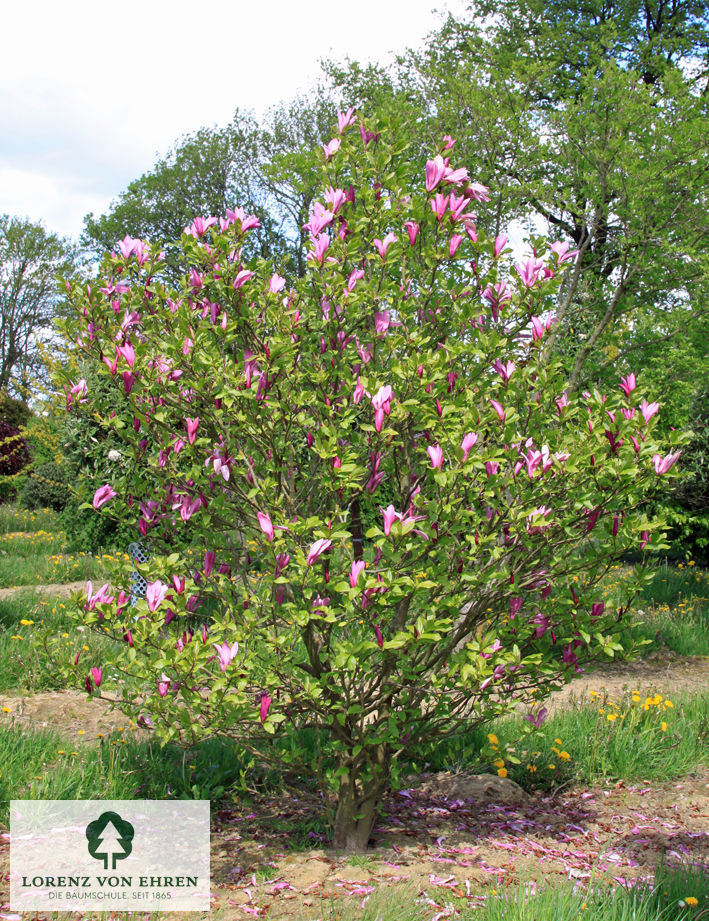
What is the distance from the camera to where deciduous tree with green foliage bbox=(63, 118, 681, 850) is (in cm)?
264

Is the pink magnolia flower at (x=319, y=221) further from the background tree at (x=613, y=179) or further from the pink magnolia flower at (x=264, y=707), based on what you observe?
the background tree at (x=613, y=179)

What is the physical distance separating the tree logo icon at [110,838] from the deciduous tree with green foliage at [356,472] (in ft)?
1.94

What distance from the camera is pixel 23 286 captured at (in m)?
35.1

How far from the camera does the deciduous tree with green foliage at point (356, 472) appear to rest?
264cm

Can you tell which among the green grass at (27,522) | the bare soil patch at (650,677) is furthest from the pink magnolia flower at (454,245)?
the green grass at (27,522)

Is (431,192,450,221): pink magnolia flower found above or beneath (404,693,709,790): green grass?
above

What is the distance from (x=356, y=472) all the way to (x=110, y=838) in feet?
6.19

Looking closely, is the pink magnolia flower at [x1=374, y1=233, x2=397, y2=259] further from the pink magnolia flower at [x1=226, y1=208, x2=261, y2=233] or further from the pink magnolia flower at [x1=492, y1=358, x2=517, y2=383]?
the pink magnolia flower at [x1=492, y1=358, x2=517, y2=383]

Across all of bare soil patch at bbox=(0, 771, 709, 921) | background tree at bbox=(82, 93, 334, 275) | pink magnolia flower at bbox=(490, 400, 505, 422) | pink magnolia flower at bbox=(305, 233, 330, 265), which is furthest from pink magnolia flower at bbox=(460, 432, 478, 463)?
background tree at bbox=(82, 93, 334, 275)

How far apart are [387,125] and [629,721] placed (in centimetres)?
361

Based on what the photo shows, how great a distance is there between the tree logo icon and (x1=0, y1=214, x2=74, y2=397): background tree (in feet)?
113

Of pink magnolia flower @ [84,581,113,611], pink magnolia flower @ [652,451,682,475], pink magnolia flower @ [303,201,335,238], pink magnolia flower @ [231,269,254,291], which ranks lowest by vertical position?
pink magnolia flower @ [84,581,113,611]

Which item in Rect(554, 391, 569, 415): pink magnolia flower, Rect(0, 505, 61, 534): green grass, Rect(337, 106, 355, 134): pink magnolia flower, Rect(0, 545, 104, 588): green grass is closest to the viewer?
Rect(554, 391, 569, 415): pink magnolia flower

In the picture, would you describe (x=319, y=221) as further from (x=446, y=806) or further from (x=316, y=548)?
(x=446, y=806)
